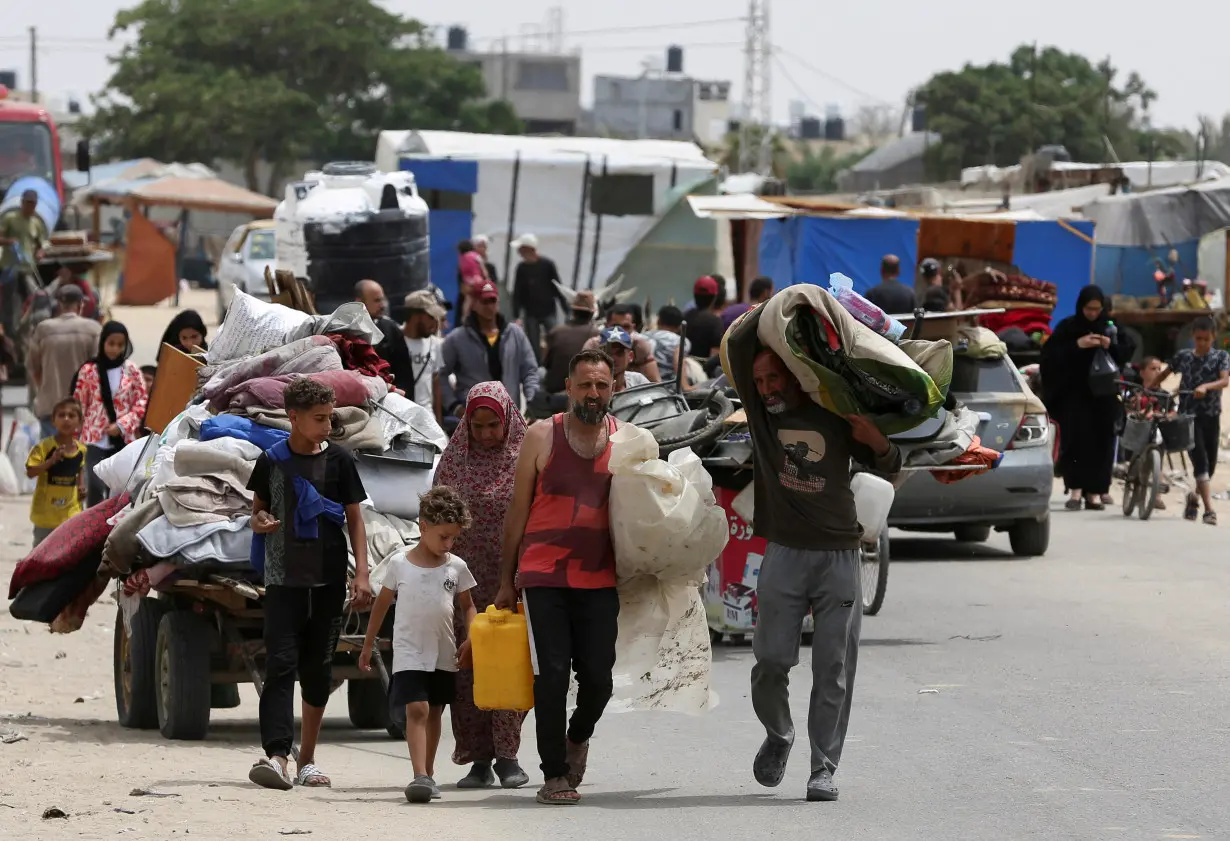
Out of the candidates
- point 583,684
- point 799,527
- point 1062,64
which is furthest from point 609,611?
point 1062,64

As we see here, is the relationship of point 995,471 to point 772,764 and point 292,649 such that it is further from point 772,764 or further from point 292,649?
point 292,649

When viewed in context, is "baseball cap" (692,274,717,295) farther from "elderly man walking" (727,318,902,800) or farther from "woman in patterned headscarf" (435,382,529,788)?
"elderly man walking" (727,318,902,800)

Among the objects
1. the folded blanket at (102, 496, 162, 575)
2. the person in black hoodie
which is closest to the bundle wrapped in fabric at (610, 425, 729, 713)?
the folded blanket at (102, 496, 162, 575)

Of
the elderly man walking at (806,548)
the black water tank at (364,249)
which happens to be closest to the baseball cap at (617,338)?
the elderly man walking at (806,548)

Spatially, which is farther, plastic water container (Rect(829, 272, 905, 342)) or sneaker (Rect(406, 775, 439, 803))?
plastic water container (Rect(829, 272, 905, 342))

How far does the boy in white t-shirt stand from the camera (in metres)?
8.05

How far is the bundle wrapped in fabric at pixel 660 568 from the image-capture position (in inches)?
309

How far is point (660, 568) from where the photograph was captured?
7977 mm

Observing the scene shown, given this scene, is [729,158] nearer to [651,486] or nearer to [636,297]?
[636,297]

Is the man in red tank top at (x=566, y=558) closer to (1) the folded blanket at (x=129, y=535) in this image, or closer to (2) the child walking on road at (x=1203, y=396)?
(1) the folded blanket at (x=129, y=535)

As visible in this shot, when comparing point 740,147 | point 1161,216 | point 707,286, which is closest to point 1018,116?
point 740,147

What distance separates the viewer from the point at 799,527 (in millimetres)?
7898

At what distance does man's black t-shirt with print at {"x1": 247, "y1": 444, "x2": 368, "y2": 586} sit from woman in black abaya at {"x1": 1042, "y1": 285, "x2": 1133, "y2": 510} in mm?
11856

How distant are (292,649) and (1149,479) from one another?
1236cm
